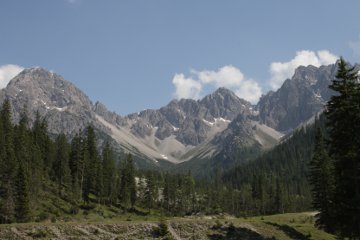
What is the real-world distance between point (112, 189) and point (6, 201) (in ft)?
171

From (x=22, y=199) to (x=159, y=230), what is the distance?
41.0 m

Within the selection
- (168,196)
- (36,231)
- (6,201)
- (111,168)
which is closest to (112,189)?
(111,168)

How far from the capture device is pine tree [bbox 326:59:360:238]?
1489 inches

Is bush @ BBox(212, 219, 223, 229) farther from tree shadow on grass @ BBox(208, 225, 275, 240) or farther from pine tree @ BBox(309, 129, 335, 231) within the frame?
pine tree @ BBox(309, 129, 335, 231)

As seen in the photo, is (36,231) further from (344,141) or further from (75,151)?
(75,151)

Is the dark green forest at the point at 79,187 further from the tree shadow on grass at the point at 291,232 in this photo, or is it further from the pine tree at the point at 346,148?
the pine tree at the point at 346,148

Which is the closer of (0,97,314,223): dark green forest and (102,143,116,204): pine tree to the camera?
(0,97,314,223): dark green forest

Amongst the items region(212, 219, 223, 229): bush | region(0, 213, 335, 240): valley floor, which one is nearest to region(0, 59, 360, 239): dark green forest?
region(0, 213, 335, 240): valley floor

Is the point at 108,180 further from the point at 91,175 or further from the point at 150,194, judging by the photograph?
the point at 150,194

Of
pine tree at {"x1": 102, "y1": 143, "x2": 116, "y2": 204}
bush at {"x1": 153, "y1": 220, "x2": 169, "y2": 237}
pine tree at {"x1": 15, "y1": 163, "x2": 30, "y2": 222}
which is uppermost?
pine tree at {"x1": 102, "y1": 143, "x2": 116, "y2": 204}

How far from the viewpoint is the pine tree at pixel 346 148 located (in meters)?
37.8

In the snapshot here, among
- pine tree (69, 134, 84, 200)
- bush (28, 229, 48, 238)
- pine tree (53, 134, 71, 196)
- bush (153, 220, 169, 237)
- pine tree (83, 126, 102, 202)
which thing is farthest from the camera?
pine tree (83, 126, 102, 202)

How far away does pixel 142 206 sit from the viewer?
5659 inches

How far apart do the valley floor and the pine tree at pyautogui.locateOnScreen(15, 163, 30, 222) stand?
35.1m
